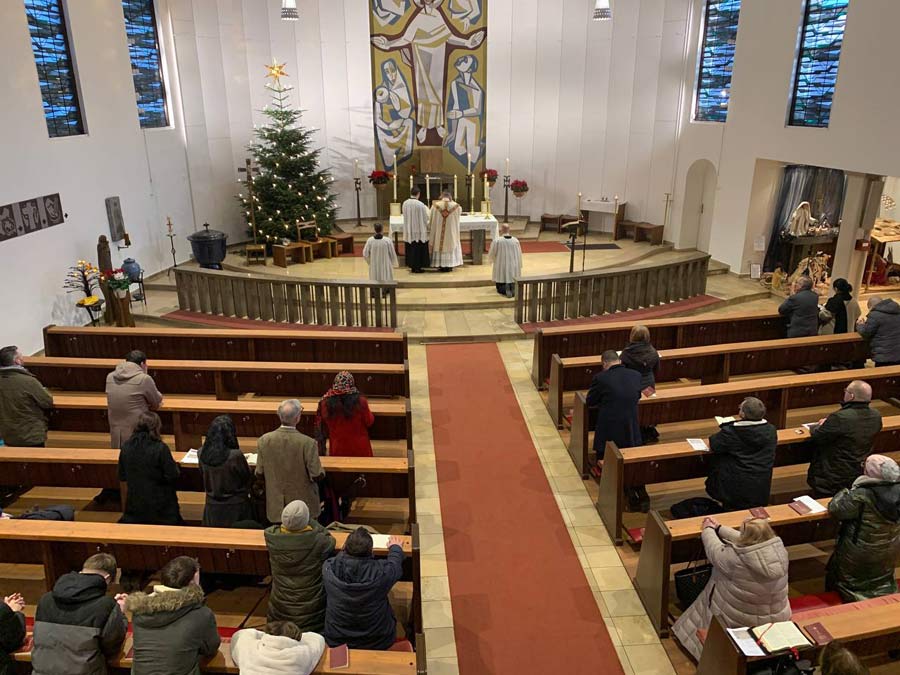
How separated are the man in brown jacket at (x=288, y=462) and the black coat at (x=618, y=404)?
97.0 inches

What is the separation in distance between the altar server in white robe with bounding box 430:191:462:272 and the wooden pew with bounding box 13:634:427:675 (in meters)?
9.61

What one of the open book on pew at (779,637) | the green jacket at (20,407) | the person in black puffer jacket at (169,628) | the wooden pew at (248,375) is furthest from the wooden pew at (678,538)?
the green jacket at (20,407)

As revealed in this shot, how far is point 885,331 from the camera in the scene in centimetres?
747

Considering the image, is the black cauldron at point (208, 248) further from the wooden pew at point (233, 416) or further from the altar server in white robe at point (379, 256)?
the wooden pew at point (233, 416)

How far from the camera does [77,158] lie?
10742 mm

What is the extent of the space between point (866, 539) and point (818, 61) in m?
9.52

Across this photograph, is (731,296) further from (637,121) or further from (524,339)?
(637,121)

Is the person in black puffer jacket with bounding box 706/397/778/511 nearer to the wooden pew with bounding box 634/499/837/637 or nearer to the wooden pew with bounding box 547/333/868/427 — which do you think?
the wooden pew with bounding box 634/499/837/637

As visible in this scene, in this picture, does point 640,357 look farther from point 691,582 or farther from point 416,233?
point 416,233

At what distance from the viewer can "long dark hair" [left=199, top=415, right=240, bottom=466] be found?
441 cm

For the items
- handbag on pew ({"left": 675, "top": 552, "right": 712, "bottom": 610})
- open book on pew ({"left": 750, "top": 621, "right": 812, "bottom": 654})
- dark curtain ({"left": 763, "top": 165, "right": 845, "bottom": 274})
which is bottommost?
handbag on pew ({"left": 675, "top": 552, "right": 712, "bottom": 610})

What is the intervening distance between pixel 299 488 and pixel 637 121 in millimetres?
13201

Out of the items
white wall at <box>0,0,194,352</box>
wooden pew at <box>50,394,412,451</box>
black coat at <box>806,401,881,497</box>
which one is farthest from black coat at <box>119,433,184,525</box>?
white wall at <box>0,0,194,352</box>

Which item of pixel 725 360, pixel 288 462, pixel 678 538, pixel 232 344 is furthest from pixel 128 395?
pixel 725 360
